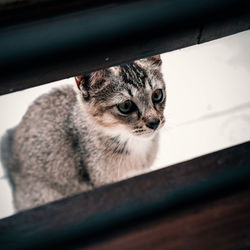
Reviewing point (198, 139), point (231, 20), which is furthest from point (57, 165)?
point (231, 20)

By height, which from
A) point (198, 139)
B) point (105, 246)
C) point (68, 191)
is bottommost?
point (105, 246)

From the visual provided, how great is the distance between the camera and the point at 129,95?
171 centimetres

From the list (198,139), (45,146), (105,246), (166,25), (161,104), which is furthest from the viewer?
(198,139)

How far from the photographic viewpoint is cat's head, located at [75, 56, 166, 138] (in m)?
1.72

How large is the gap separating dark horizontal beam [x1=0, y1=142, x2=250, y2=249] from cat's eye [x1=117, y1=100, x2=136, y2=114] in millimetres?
1093

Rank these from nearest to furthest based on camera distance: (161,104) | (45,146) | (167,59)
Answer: (161,104)
(45,146)
(167,59)

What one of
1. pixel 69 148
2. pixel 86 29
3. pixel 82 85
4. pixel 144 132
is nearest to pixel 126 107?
pixel 144 132

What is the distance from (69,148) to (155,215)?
162cm

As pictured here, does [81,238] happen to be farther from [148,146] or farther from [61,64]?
[148,146]

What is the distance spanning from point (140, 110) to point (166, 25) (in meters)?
1.07

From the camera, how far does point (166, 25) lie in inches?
26.5

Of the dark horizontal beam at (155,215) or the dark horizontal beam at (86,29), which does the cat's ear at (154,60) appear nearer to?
the dark horizontal beam at (86,29)

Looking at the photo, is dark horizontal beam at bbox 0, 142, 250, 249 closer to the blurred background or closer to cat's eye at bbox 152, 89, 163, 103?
cat's eye at bbox 152, 89, 163, 103

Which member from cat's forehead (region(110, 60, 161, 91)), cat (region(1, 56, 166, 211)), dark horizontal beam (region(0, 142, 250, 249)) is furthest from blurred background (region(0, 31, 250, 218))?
dark horizontal beam (region(0, 142, 250, 249))
